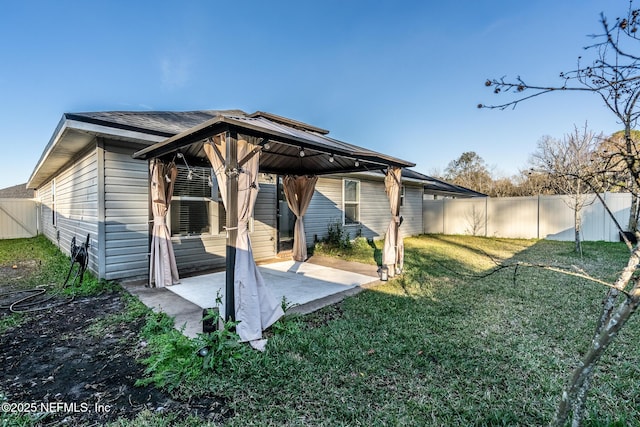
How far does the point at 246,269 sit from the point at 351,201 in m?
7.64

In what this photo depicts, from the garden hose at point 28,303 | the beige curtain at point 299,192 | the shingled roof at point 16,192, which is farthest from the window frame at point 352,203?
the shingled roof at point 16,192

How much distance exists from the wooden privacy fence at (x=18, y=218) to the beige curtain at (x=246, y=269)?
15.8 metres

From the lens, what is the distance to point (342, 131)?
1532cm

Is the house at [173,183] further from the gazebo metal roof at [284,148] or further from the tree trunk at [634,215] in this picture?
the tree trunk at [634,215]

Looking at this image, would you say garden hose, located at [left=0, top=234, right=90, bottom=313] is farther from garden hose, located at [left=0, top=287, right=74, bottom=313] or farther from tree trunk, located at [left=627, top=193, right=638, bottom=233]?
tree trunk, located at [left=627, top=193, right=638, bottom=233]

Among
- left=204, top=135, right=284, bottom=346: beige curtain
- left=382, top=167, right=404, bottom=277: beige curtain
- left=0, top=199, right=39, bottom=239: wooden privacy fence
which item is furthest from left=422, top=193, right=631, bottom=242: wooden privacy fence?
left=0, top=199, right=39, bottom=239: wooden privacy fence

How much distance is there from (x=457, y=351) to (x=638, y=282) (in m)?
2.12

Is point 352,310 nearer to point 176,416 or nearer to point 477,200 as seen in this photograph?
point 176,416

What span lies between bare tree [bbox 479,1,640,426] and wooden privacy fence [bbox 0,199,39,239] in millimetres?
18769

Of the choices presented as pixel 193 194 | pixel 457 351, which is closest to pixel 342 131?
pixel 193 194

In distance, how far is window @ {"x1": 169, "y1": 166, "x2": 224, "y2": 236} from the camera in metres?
6.07

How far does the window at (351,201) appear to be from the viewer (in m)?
10.3

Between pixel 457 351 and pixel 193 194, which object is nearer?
pixel 457 351

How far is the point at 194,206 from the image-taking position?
6.35 metres
